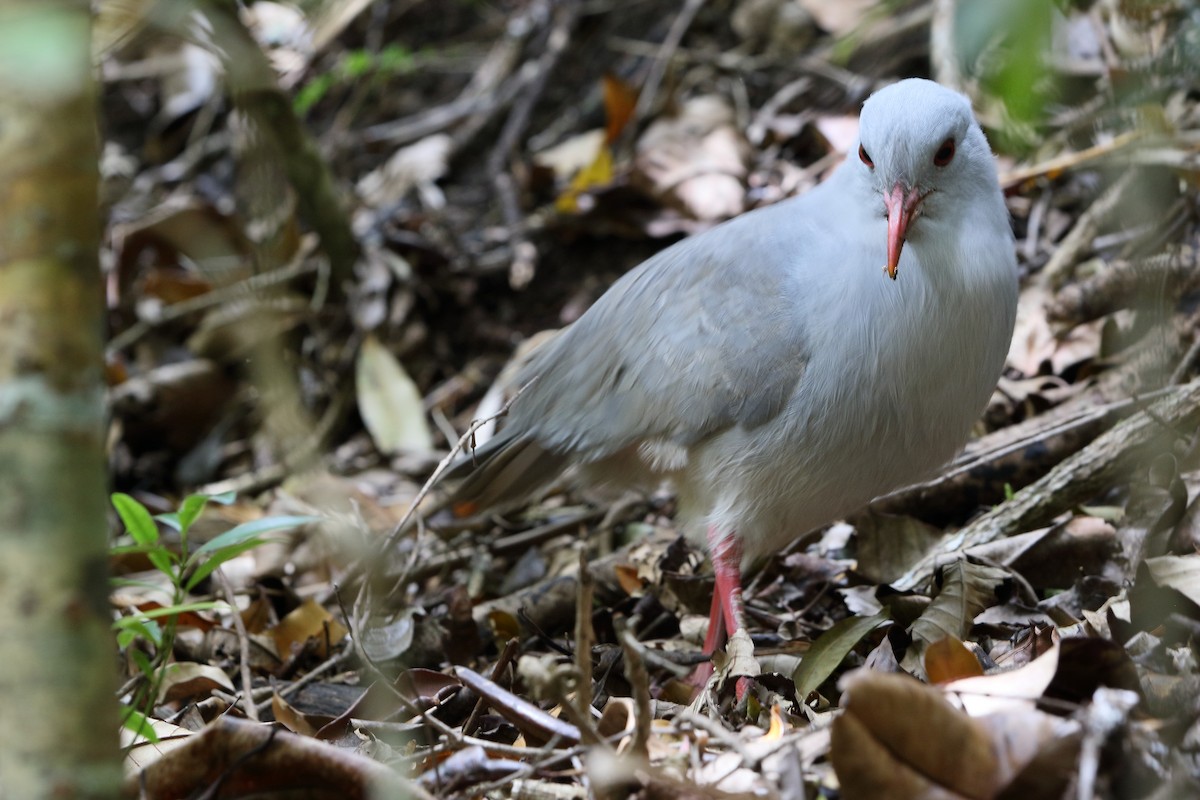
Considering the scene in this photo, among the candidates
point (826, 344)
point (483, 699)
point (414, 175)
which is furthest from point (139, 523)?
point (414, 175)

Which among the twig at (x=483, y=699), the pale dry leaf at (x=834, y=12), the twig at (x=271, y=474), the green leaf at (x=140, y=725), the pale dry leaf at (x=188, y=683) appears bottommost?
the twig at (x=271, y=474)

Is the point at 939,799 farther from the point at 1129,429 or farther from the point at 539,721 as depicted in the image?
the point at 1129,429

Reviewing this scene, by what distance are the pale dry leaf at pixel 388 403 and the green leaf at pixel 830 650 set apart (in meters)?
2.54

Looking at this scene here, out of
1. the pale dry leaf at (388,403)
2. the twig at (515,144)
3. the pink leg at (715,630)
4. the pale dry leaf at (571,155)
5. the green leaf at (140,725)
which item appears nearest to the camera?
the green leaf at (140,725)

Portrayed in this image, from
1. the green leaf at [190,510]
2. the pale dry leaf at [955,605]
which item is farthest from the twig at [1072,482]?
the green leaf at [190,510]

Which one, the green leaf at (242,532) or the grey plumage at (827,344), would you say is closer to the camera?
the green leaf at (242,532)

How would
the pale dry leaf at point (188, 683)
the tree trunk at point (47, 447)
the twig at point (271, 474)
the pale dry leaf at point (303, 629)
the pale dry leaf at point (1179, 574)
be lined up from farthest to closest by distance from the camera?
the twig at point (271, 474) < the pale dry leaf at point (303, 629) < the pale dry leaf at point (188, 683) < the pale dry leaf at point (1179, 574) < the tree trunk at point (47, 447)

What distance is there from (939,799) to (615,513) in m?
2.56

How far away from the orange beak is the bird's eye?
3.9 inches

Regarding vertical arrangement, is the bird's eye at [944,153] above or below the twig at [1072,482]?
above

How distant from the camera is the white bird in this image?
2.90 metres

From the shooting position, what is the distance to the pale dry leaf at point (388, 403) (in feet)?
16.5

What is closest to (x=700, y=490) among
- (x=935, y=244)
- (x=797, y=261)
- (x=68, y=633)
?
(x=797, y=261)

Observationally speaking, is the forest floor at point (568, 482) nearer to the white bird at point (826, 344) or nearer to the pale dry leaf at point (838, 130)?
the pale dry leaf at point (838, 130)
